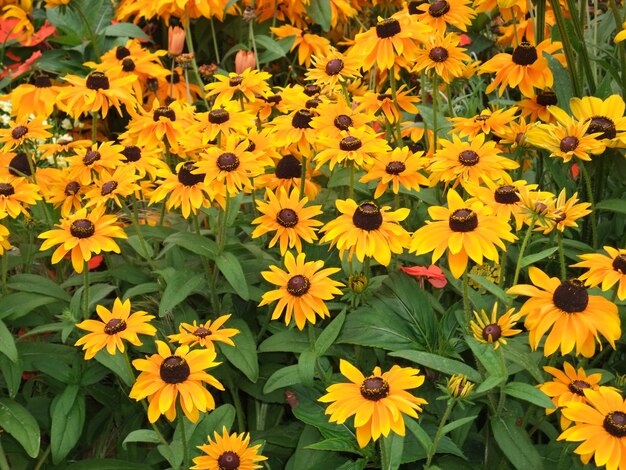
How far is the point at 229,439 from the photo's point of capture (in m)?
1.24

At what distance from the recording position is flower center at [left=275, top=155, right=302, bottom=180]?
1736 millimetres

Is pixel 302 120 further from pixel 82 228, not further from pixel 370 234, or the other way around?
pixel 82 228

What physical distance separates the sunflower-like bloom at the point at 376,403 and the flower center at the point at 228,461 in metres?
0.18

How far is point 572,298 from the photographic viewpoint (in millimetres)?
1188

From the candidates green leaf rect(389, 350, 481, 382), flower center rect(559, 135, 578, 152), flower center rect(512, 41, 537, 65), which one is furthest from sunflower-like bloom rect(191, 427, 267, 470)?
flower center rect(512, 41, 537, 65)

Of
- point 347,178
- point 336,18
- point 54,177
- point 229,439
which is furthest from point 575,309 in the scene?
point 336,18

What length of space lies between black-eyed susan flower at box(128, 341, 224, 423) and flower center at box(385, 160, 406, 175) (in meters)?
0.52

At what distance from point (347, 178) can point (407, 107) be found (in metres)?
0.25

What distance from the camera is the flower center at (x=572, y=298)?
3.90ft

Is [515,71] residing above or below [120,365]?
above

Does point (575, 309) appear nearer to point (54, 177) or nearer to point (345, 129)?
point (345, 129)

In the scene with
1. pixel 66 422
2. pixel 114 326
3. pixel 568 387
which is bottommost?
pixel 66 422

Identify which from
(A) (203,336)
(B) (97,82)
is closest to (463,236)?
(A) (203,336)

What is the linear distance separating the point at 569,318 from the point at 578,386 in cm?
14
